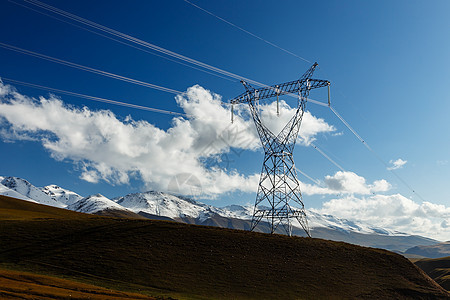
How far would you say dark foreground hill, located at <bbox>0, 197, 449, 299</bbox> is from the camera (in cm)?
6125

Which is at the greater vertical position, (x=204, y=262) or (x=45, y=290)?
(x=204, y=262)

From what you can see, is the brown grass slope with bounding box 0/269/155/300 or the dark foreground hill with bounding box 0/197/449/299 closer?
the brown grass slope with bounding box 0/269/155/300

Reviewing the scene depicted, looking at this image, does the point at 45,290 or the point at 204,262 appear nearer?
the point at 45,290

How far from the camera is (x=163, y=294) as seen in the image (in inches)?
2186

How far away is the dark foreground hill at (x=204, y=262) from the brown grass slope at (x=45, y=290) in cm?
681

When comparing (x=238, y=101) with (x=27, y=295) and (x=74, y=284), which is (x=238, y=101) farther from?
(x=27, y=295)

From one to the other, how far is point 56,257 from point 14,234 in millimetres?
17708

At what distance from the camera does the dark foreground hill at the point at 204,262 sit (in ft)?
201

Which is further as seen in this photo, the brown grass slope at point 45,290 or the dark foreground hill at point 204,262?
the dark foreground hill at point 204,262

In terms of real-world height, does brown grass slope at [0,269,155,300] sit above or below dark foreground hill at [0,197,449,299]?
below

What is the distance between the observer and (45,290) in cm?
4584

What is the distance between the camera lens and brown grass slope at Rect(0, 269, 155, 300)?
42.6 metres

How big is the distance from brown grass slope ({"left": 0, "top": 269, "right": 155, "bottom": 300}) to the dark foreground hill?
22.3 feet

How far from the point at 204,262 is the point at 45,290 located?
31597 mm
